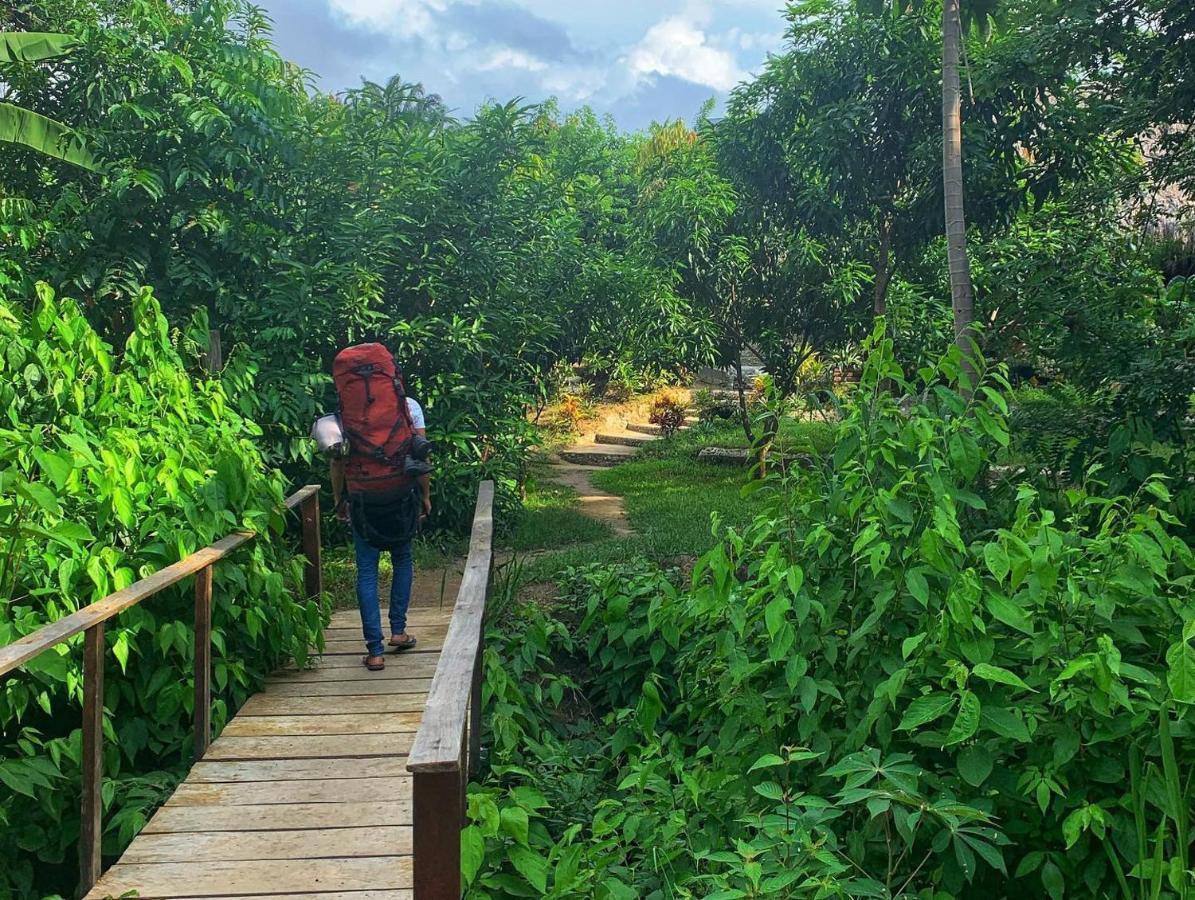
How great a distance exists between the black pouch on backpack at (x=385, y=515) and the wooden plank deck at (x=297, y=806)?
747mm

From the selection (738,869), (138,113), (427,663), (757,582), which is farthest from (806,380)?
(738,869)

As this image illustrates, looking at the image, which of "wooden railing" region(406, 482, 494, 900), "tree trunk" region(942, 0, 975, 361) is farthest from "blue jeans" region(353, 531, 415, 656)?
"tree trunk" region(942, 0, 975, 361)

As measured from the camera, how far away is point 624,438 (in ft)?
66.1

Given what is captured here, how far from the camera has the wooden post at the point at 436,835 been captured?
91.2 inches

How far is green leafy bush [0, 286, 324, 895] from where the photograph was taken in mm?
3822

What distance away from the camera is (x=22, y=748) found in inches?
152

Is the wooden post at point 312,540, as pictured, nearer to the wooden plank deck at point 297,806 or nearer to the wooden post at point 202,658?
the wooden plank deck at point 297,806

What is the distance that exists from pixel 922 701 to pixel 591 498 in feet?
35.6

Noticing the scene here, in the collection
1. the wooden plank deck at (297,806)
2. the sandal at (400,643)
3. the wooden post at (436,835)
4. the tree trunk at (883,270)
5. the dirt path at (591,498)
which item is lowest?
the wooden plank deck at (297,806)

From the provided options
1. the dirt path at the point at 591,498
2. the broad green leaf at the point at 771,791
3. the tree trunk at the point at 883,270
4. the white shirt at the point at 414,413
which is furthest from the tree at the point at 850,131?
the broad green leaf at the point at 771,791

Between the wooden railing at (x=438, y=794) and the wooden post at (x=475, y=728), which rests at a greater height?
the wooden railing at (x=438, y=794)

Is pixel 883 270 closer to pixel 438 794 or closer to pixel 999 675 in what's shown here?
pixel 999 675

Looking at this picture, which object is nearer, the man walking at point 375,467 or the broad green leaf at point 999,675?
the broad green leaf at point 999,675

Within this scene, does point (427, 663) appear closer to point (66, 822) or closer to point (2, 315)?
point (66, 822)
